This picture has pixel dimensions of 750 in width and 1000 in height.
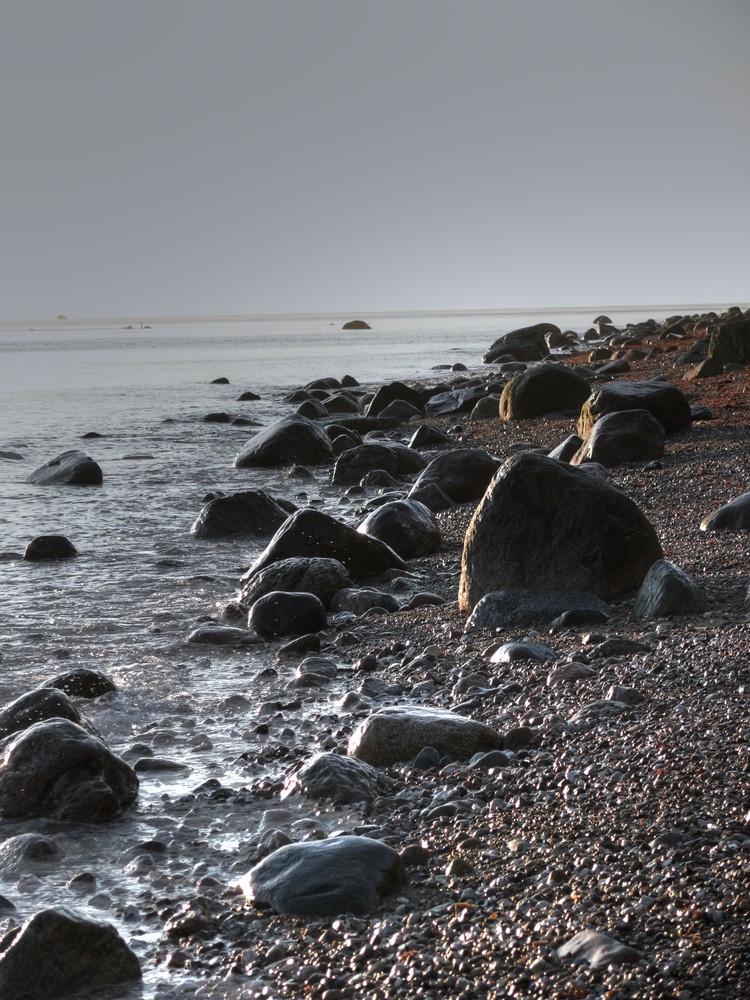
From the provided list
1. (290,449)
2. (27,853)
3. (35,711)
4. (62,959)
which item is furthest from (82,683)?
(290,449)

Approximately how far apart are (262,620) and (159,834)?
9.69 feet

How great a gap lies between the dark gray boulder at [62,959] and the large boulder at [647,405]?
10.4 metres

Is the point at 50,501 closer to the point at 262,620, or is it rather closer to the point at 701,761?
the point at 262,620

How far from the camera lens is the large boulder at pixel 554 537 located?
6.47m

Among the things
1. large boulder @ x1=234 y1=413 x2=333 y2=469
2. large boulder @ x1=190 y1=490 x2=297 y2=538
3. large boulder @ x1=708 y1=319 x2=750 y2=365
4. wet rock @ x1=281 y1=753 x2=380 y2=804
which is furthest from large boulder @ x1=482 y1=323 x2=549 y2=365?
wet rock @ x1=281 y1=753 x2=380 y2=804

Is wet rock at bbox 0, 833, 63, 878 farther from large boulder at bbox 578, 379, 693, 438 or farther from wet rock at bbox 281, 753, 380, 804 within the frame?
large boulder at bbox 578, 379, 693, 438

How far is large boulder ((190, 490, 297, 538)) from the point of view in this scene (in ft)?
34.0

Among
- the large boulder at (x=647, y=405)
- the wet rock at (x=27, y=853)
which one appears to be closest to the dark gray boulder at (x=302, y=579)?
the wet rock at (x=27, y=853)

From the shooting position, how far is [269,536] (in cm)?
1040

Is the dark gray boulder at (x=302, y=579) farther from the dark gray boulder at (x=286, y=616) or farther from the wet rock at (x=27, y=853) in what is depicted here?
the wet rock at (x=27, y=853)

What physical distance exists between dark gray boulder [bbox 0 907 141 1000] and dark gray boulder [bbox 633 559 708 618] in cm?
373

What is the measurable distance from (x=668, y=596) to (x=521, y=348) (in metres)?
34.9

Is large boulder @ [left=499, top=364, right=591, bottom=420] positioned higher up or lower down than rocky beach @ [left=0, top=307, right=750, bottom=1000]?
higher up

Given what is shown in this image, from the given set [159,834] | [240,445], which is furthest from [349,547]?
[240,445]
